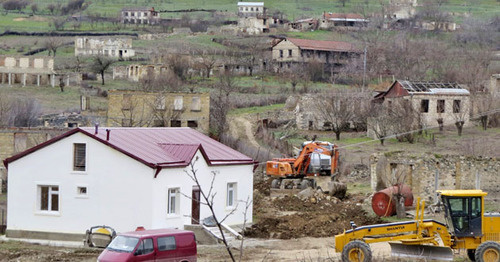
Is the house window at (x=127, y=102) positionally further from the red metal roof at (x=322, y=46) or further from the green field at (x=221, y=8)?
the green field at (x=221, y=8)

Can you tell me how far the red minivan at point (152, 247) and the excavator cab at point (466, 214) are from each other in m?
6.25

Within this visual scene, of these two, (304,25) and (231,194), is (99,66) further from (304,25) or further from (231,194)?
(231,194)

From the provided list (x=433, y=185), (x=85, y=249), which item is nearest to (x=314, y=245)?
(x=85, y=249)

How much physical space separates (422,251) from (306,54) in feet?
270

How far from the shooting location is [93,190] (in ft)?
99.2

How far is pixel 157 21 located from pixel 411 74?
68759 millimetres

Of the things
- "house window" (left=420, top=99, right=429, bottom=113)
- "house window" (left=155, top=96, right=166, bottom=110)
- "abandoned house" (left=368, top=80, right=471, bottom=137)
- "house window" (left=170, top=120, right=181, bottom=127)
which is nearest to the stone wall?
"house window" (left=170, top=120, right=181, bottom=127)

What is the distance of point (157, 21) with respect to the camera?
155 meters

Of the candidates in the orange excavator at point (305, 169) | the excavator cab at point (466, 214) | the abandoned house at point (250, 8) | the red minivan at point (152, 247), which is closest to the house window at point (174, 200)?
the red minivan at point (152, 247)

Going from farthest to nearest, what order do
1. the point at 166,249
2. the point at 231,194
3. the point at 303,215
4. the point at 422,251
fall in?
the point at 303,215 → the point at 231,194 → the point at 422,251 → the point at 166,249

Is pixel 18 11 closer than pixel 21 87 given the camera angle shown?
No

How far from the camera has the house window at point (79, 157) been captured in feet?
100

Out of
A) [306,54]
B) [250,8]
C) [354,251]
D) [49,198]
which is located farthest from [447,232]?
[250,8]

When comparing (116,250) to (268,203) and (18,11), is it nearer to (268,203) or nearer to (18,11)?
(268,203)
